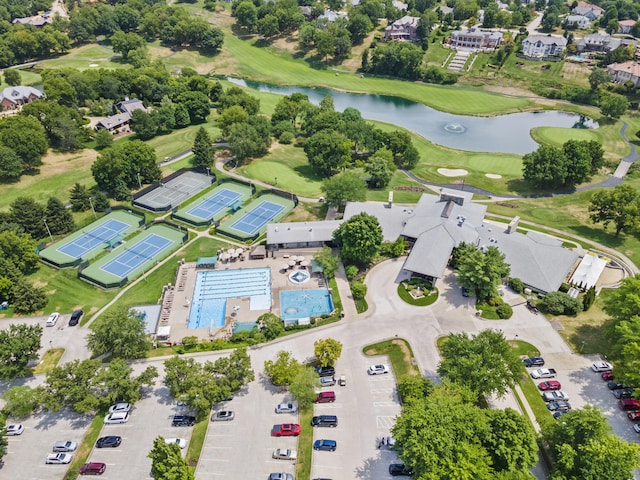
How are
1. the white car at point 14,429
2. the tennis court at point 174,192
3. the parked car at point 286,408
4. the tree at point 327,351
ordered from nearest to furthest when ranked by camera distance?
the white car at point 14,429 → the parked car at point 286,408 → the tree at point 327,351 → the tennis court at point 174,192

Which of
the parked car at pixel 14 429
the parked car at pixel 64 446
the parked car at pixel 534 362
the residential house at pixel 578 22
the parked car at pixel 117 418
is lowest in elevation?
the parked car at pixel 14 429

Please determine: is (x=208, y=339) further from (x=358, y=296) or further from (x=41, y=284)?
(x=41, y=284)

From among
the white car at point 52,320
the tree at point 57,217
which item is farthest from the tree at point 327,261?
the tree at point 57,217

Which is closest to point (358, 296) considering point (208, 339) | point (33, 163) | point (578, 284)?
point (208, 339)

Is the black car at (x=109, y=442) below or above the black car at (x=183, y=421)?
below

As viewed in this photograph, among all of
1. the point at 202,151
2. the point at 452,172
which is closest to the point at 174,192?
the point at 202,151

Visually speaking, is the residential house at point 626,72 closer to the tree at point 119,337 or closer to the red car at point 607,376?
the red car at point 607,376

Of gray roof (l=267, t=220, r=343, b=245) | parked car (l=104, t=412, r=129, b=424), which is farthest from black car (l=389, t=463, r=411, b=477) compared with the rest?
gray roof (l=267, t=220, r=343, b=245)

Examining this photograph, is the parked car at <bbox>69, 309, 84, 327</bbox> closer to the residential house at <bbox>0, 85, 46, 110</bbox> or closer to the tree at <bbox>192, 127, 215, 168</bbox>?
the tree at <bbox>192, 127, 215, 168</bbox>
